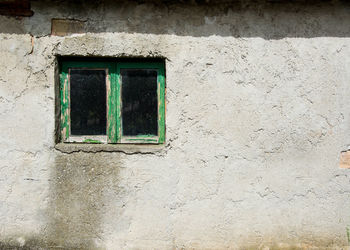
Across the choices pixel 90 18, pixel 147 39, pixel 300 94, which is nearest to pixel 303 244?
pixel 300 94

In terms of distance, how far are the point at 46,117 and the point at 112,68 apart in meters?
0.70

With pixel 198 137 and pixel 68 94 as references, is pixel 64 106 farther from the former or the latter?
pixel 198 137

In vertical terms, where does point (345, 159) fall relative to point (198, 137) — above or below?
below

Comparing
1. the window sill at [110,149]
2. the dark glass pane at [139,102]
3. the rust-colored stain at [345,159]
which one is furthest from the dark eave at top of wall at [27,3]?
the rust-colored stain at [345,159]

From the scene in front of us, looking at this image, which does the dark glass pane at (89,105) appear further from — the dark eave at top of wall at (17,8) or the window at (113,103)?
the dark eave at top of wall at (17,8)

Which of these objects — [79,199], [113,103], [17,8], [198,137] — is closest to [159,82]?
[113,103]

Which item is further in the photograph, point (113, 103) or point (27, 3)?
point (113, 103)

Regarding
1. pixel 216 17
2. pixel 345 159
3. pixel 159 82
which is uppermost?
pixel 216 17

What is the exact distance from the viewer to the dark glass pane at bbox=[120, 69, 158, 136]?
2.88 m

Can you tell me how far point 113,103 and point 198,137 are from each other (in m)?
0.82

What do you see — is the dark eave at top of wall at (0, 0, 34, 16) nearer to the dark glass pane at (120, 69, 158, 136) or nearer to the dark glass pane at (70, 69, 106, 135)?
the dark glass pane at (70, 69, 106, 135)

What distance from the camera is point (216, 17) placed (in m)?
2.71

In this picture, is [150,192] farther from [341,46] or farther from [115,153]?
[341,46]

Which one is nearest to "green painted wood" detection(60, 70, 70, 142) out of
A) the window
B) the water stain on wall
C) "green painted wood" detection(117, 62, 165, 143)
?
the window
